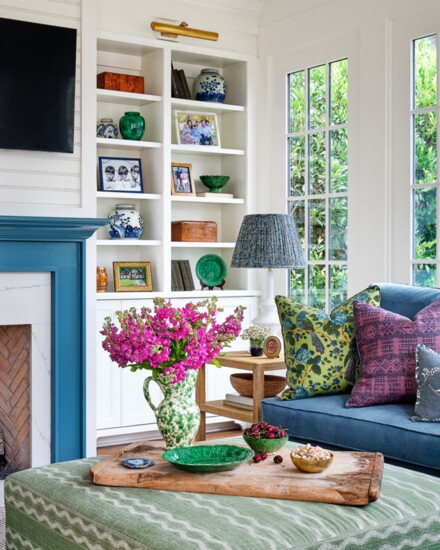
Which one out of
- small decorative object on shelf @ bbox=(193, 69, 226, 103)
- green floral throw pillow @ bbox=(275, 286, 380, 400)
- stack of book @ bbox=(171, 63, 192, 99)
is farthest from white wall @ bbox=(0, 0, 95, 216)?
green floral throw pillow @ bbox=(275, 286, 380, 400)

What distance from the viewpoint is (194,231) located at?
551 centimetres

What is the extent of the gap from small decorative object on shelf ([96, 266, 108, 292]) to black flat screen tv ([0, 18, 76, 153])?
0.84 metres

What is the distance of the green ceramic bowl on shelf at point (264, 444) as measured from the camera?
2711 mm

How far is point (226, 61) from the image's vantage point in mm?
5684

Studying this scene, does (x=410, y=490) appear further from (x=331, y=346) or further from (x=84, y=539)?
(x=331, y=346)

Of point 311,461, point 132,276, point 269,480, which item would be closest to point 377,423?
point 311,461

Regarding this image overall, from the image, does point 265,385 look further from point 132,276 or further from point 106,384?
point 132,276

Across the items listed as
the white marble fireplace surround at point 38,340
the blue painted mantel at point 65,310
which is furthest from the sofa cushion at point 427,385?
the white marble fireplace surround at point 38,340

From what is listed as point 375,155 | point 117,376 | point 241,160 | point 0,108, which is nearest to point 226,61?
point 241,160

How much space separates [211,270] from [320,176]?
0.96 m

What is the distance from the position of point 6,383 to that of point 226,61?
2.50m

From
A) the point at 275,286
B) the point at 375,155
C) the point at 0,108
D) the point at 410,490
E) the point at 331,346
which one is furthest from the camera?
the point at 275,286

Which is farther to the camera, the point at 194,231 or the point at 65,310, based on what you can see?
the point at 194,231

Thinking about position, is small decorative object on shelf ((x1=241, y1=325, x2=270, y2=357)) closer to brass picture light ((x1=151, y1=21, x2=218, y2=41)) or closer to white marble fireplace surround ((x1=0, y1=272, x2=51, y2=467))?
white marble fireplace surround ((x1=0, y1=272, x2=51, y2=467))
